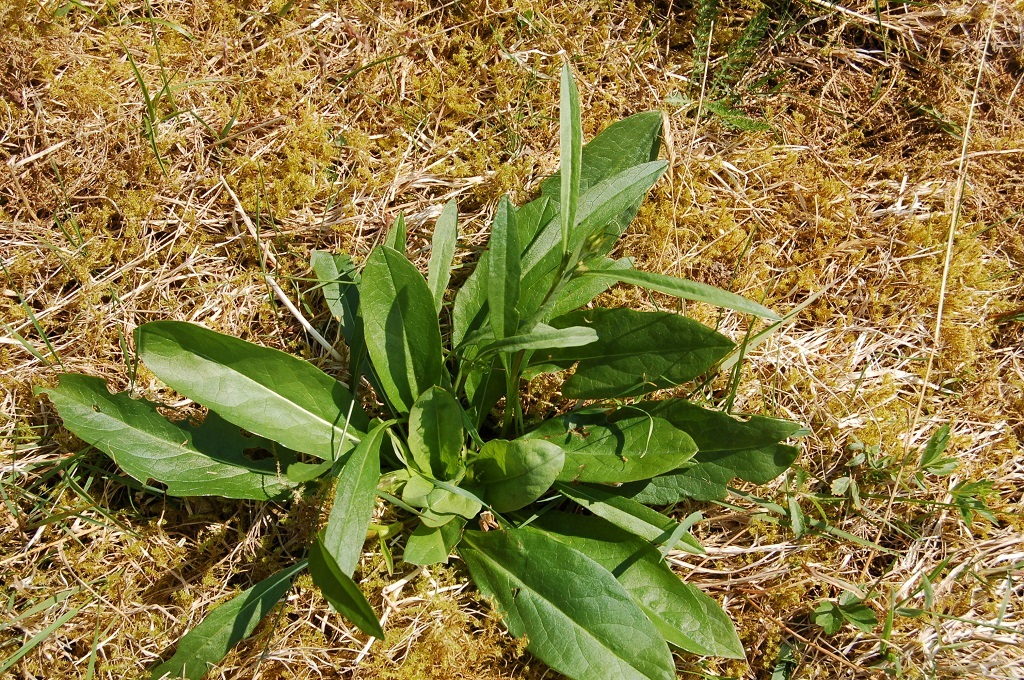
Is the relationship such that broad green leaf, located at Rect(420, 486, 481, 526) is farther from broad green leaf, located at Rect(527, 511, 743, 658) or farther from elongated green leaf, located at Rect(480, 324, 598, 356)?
elongated green leaf, located at Rect(480, 324, 598, 356)

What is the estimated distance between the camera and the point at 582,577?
5.97 feet

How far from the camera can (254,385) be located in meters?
1.89

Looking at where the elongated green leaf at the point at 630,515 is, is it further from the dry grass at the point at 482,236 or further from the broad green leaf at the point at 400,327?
the broad green leaf at the point at 400,327

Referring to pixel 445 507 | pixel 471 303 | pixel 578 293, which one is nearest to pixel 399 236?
pixel 471 303

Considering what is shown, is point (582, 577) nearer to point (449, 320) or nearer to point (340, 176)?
point (449, 320)

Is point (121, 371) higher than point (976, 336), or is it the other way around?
point (121, 371)

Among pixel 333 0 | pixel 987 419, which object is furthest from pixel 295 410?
pixel 987 419

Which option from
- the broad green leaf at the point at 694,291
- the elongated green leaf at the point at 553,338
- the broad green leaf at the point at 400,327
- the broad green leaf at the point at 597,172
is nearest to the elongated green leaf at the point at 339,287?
the broad green leaf at the point at 400,327

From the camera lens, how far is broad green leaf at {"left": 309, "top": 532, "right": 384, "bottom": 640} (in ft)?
4.61

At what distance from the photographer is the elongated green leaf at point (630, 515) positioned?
6.44 feet

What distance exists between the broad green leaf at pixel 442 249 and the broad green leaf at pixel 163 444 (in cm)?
65

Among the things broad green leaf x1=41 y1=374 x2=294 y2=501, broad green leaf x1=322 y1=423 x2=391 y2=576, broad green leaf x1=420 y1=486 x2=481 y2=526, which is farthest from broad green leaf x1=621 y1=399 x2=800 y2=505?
broad green leaf x1=41 y1=374 x2=294 y2=501

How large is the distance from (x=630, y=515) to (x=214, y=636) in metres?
1.11

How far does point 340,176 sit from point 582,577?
142 cm
